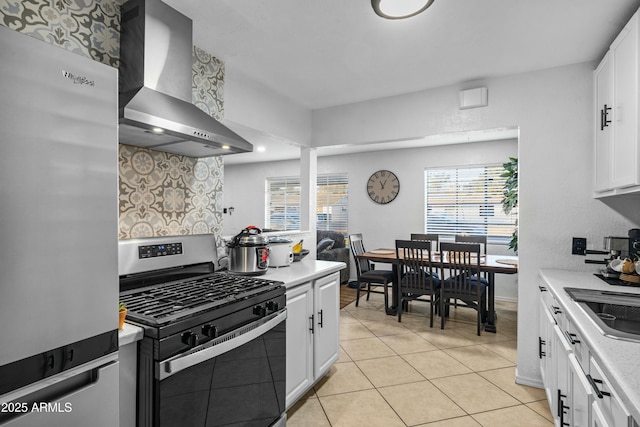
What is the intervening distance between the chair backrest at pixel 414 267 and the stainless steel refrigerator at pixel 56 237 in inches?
126

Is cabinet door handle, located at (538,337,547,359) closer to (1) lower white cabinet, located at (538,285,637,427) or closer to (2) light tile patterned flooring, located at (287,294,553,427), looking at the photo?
(1) lower white cabinet, located at (538,285,637,427)

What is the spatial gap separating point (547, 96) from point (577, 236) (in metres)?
1.03

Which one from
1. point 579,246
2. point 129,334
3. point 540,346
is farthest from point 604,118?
point 129,334

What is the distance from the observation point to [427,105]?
112 inches

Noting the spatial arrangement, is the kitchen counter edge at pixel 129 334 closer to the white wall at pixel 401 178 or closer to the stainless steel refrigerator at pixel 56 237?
the stainless steel refrigerator at pixel 56 237

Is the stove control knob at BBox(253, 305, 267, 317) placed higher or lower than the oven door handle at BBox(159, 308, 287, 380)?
higher

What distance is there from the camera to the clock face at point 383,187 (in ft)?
18.7

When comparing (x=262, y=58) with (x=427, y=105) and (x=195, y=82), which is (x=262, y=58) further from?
(x=427, y=105)

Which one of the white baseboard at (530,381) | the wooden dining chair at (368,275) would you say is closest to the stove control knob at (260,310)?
the white baseboard at (530,381)

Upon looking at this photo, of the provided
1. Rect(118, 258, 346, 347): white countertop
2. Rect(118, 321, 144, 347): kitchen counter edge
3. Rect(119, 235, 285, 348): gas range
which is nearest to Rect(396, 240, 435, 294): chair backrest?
Rect(118, 258, 346, 347): white countertop

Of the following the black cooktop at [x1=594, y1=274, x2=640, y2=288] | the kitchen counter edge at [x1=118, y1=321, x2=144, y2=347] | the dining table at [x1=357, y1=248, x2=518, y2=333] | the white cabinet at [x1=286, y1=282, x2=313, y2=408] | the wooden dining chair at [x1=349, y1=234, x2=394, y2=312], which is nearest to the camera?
the kitchen counter edge at [x1=118, y1=321, x2=144, y2=347]

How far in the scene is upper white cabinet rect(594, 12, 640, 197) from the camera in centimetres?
157

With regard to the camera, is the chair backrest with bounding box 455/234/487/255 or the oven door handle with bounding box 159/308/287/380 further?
the chair backrest with bounding box 455/234/487/255

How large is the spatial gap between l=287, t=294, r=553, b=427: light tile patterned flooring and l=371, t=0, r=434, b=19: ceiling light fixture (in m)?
2.31
